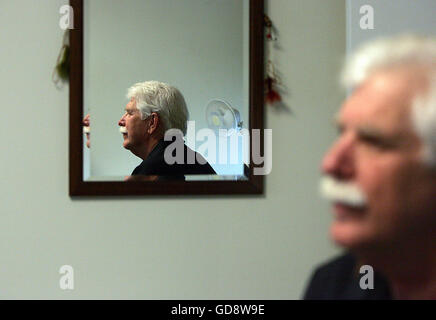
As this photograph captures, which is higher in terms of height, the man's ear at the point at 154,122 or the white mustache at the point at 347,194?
the man's ear at the point at 154,122

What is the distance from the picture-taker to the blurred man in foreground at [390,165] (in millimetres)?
496

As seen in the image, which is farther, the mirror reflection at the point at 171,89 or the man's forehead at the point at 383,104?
the mirror reflection at the point at 171,89

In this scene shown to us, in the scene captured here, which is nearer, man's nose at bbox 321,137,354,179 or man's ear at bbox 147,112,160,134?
man's nose at bbox 321,137,354,179

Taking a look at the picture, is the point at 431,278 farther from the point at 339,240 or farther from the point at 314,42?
the point at 314,42

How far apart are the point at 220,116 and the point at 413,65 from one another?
107 cm

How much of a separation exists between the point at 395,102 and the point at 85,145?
118 centimetres

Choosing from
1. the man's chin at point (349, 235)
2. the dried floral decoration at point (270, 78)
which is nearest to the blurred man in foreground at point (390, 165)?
the man's chin at point (349, 235)

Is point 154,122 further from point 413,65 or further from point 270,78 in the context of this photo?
point 413,65

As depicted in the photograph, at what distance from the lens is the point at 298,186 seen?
158 centimetres

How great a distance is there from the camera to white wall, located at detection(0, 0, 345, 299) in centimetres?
153

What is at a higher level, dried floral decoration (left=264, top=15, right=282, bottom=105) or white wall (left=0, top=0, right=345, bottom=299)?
dried floral decoration (left=264, top=15, right=282, bottom=105)

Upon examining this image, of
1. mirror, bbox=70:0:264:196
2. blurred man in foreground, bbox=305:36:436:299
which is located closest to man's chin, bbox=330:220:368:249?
blurred man in foreground, bbox=305:36:436:299

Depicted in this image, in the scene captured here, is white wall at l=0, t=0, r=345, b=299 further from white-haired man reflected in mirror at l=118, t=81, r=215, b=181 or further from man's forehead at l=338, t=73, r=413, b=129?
man's forehead at l=338, t=73, r=413, b=129

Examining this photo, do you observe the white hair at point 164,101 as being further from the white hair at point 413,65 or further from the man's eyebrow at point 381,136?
the man's eyebrow at point 381,136
